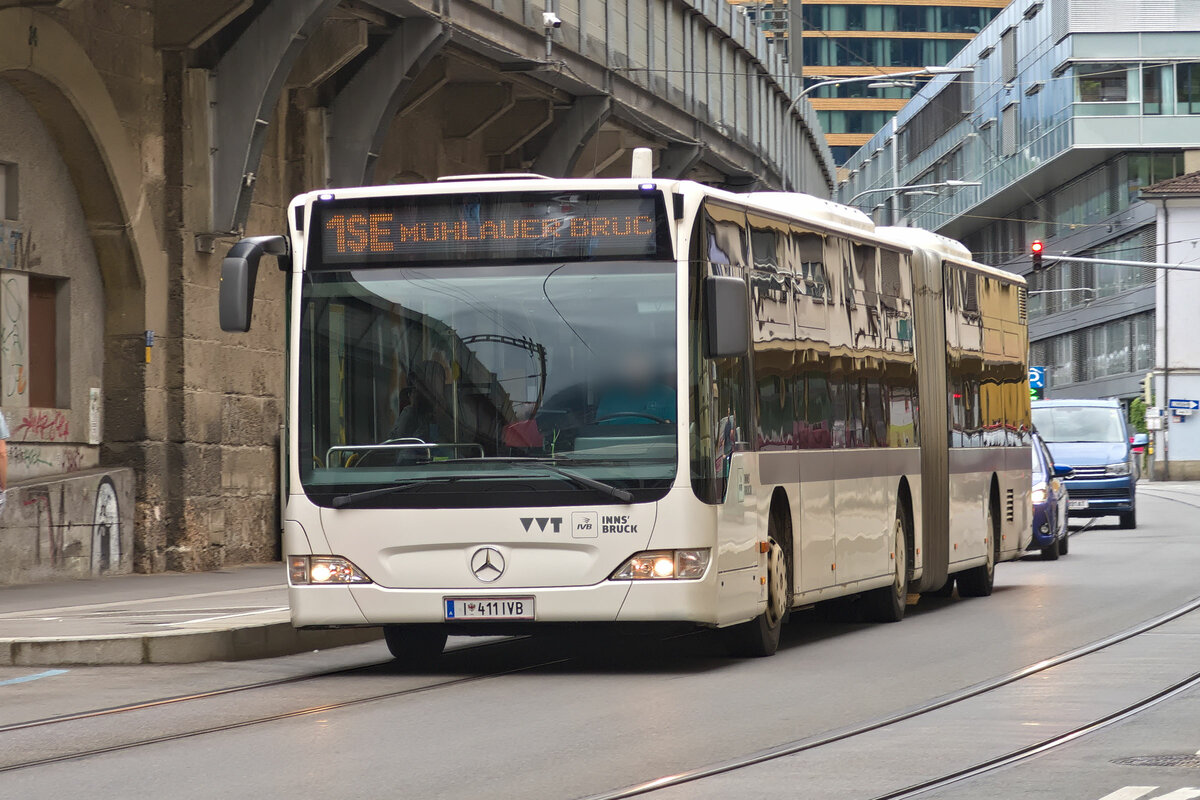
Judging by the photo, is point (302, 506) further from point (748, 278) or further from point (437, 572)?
point (748, 278)

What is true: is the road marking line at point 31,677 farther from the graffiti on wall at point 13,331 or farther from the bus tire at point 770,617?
the graffiti on wall at point 13,331

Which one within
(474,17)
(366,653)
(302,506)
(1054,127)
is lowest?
(366,653)

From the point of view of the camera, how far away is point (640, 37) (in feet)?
95.7

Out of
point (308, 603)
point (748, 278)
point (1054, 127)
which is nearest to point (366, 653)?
point (308, 603)

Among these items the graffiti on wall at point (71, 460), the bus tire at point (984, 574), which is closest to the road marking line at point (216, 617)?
the graffiti on wall at point (71, 460)

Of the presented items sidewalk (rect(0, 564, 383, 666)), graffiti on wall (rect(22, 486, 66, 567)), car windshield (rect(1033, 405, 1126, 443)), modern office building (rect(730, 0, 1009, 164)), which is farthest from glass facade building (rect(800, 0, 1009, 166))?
sidewalk (rect(0, 564, 383, 666))

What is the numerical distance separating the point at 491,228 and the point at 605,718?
10.9 feet

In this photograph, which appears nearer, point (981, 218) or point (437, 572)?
point (437, 572)

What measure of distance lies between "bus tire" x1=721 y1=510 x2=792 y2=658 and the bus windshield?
171 cm

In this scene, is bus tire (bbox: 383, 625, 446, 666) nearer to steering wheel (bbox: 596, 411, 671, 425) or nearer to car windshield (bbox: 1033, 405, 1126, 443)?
steering wheel (bbox: 596, 411, 671, 425)

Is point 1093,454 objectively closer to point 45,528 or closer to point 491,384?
point 45,528

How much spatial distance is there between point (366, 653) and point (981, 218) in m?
78.1

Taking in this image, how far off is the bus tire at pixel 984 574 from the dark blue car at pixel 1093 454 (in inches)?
593

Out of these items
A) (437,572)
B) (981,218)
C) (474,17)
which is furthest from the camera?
(981,218)
